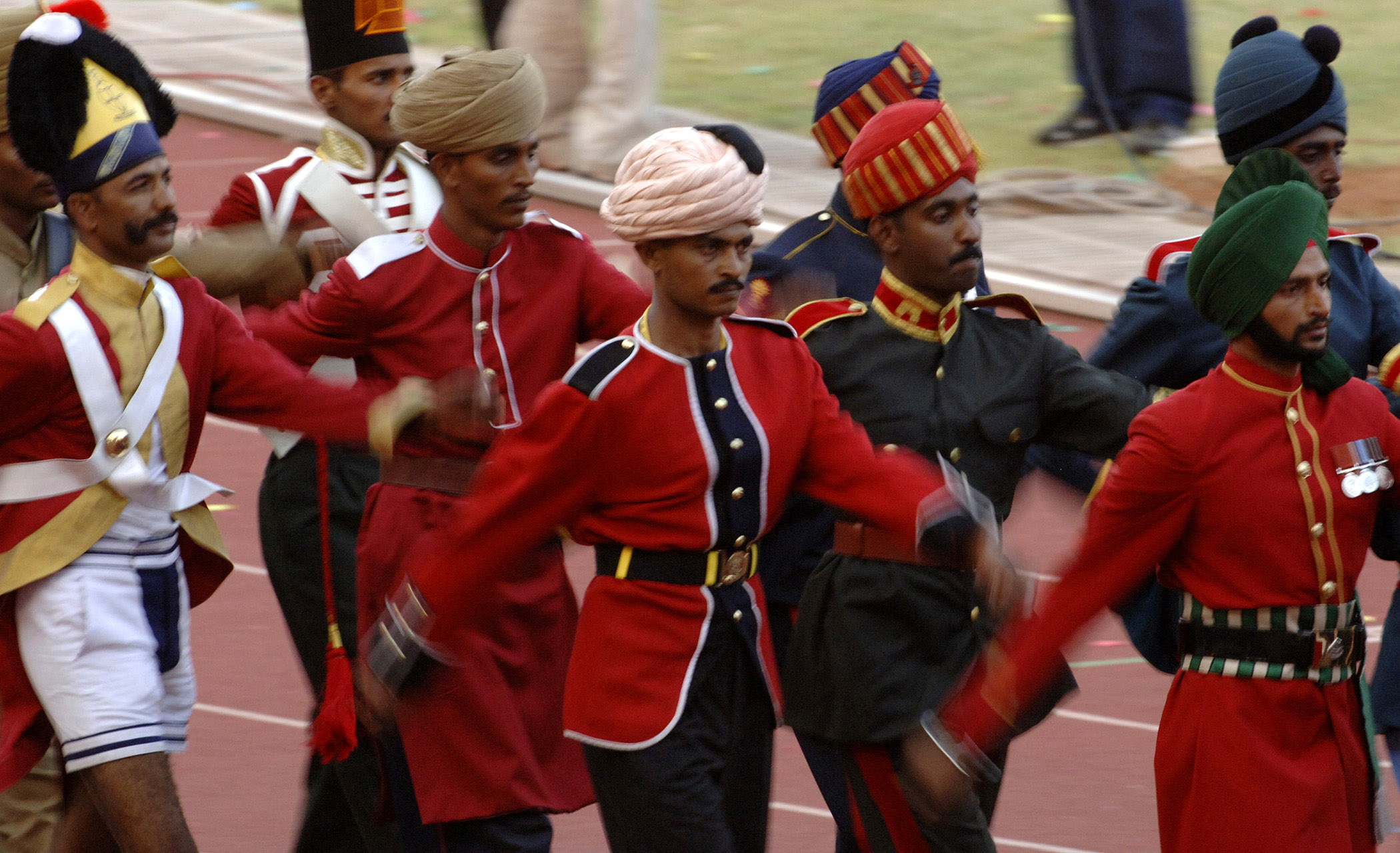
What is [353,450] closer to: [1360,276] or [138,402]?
[138,402]

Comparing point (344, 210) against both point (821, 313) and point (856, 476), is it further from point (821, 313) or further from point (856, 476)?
point (856, 476)

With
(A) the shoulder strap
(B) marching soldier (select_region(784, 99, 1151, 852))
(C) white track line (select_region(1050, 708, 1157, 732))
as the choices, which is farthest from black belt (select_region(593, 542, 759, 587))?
(C) white track line (select_region(1050, 708, 1157, 732))

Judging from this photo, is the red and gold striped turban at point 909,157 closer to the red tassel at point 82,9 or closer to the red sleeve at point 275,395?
the red sleeve at point 275,395

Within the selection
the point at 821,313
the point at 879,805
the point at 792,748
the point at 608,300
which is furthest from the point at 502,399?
the point at 792,748

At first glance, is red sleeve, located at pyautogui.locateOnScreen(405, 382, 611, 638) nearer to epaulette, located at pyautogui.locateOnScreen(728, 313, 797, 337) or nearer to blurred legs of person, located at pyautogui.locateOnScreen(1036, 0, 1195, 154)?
epaulette, located at pyautogui.locateOnScreen(728, 313, 797, 337)

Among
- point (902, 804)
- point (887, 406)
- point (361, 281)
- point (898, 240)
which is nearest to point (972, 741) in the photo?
point (902, 804)

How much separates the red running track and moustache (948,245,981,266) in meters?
0.58

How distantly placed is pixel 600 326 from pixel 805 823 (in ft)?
5.65

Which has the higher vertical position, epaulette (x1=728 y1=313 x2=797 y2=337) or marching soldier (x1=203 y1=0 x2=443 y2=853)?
epaulette (x1=728 y1=313 x2=797 y2=337)

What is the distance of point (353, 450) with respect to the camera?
5.04m

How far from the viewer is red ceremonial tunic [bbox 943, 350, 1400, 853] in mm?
3934

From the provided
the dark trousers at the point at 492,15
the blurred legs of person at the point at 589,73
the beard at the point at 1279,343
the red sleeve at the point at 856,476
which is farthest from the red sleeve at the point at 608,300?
the dark trousers at the point at 492,15

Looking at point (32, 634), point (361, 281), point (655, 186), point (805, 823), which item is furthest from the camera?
point (805, 823)

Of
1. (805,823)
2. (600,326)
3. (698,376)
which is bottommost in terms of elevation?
(805,823)
